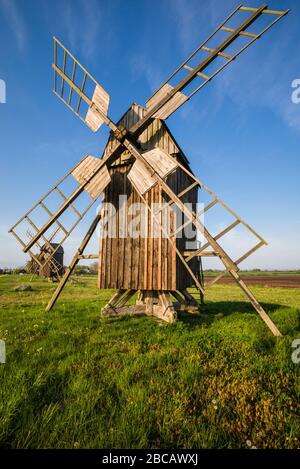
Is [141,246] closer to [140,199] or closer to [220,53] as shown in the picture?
[140,199]

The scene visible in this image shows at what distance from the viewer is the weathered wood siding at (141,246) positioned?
8344mm

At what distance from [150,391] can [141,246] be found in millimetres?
5486

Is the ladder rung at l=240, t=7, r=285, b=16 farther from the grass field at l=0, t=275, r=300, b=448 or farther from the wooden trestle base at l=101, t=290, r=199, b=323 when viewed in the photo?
the wooden trestle base at l=101, t=290, r=199, b=323

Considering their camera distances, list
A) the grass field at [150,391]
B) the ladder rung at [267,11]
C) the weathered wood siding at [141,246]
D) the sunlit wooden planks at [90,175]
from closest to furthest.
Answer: the grass field at [150,391] → the ladder rung at [267,11] → the weathered wood siding at [141,246] → the sunlit wooden planks at [90,175]

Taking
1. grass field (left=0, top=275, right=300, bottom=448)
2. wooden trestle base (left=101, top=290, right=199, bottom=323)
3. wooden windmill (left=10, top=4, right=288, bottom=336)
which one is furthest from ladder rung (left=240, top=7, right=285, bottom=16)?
wooden trestle base (left=101, top=290, right=199, bottom=323)

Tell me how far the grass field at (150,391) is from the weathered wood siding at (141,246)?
2543 millimetres

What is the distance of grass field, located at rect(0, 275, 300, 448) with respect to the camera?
271cm

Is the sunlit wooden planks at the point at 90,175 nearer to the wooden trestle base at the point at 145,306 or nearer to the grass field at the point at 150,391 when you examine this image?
the wooden trestle base at the point at 145,306

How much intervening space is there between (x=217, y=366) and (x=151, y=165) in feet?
20.6

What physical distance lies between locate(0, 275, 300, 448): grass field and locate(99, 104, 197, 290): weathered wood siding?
2543 millimetres

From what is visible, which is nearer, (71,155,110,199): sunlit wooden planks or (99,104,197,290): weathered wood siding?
(99,104,197,290): weathered wood siding

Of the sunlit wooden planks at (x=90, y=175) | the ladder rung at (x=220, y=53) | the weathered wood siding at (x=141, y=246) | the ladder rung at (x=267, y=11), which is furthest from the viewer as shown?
the sunlit wooden planks at (x=90, y=175)

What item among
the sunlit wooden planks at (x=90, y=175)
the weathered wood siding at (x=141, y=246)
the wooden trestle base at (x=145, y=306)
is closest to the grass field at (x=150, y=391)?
the wooden trestle base at (x=145, y=306)
